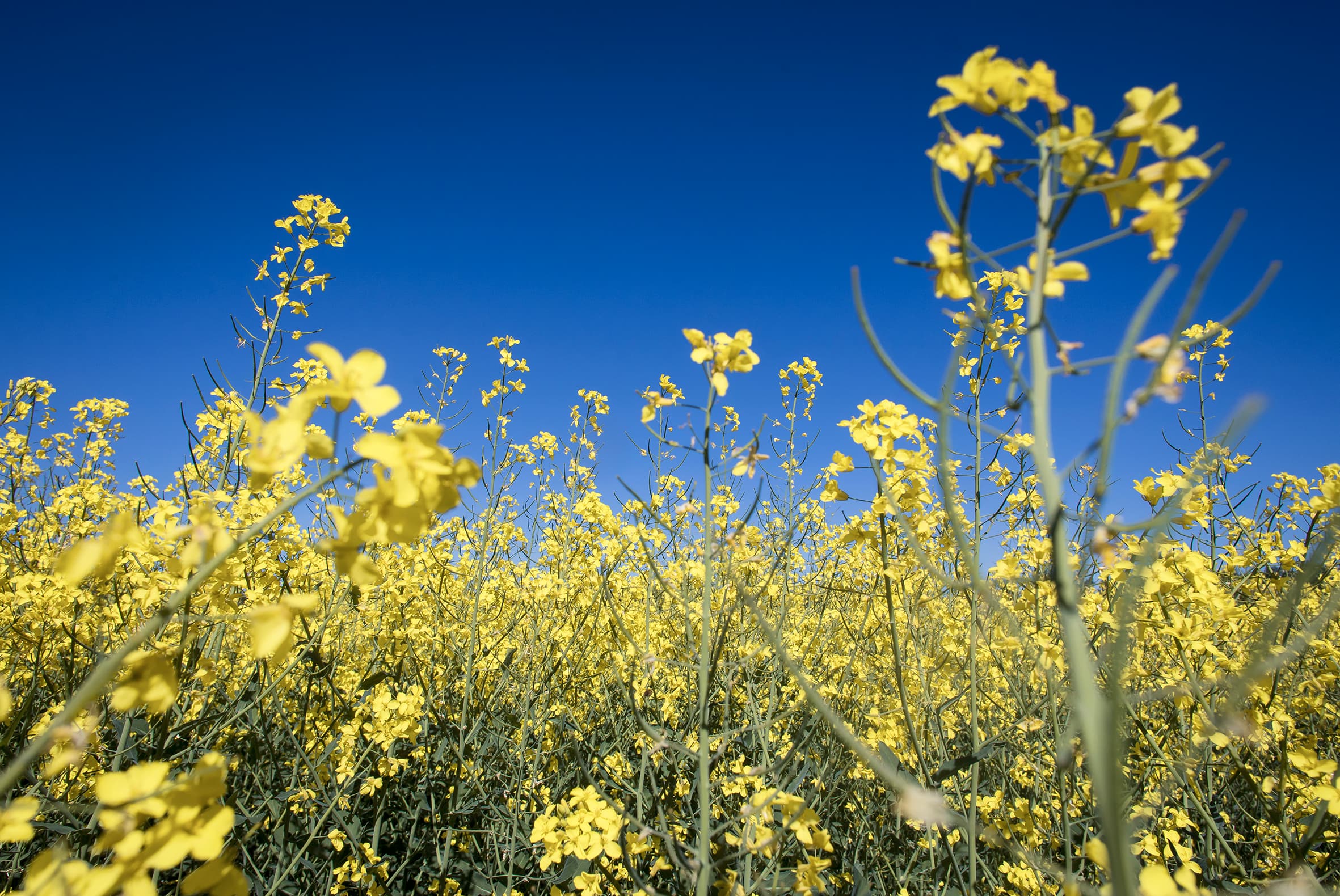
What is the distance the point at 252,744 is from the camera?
11.1 feet

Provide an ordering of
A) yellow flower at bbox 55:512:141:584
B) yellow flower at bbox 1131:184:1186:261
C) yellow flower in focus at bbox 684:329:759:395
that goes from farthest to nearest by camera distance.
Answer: yellow flower in focus at bbox 684:329:759:395, yellow flower at bbox 1131:184:1186:261, yellow flower at bbox 55:512:141:584

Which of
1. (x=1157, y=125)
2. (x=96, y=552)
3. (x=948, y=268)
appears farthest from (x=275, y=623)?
(x=1157, y=125)

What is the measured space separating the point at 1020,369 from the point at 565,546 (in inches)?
180

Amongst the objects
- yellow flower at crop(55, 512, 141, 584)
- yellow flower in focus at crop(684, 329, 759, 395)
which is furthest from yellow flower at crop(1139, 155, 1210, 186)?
yellow flower at crop(55, 512, 141, 584)

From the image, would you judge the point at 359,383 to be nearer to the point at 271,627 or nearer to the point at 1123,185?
the point at 271,627

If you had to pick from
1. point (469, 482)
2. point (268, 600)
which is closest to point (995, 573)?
point (469, 482)

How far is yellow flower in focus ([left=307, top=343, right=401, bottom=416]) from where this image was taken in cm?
91

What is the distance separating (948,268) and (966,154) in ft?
0.56

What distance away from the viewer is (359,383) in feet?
3.12

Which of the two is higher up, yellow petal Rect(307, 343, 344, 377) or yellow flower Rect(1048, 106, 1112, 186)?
yellow flower Rect(1048, 106, 1112, 186)

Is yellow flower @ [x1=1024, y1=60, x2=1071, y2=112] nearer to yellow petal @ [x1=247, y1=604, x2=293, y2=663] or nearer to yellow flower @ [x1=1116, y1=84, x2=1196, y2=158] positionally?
yellow flower @ [x1=1116, y1=84, x2=1196, y2=158]

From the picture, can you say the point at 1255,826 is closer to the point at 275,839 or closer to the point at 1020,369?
the point at 1020,369

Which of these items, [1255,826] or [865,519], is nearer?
[865,519]

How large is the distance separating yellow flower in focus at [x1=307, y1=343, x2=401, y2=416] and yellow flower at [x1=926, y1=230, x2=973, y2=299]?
872mm
